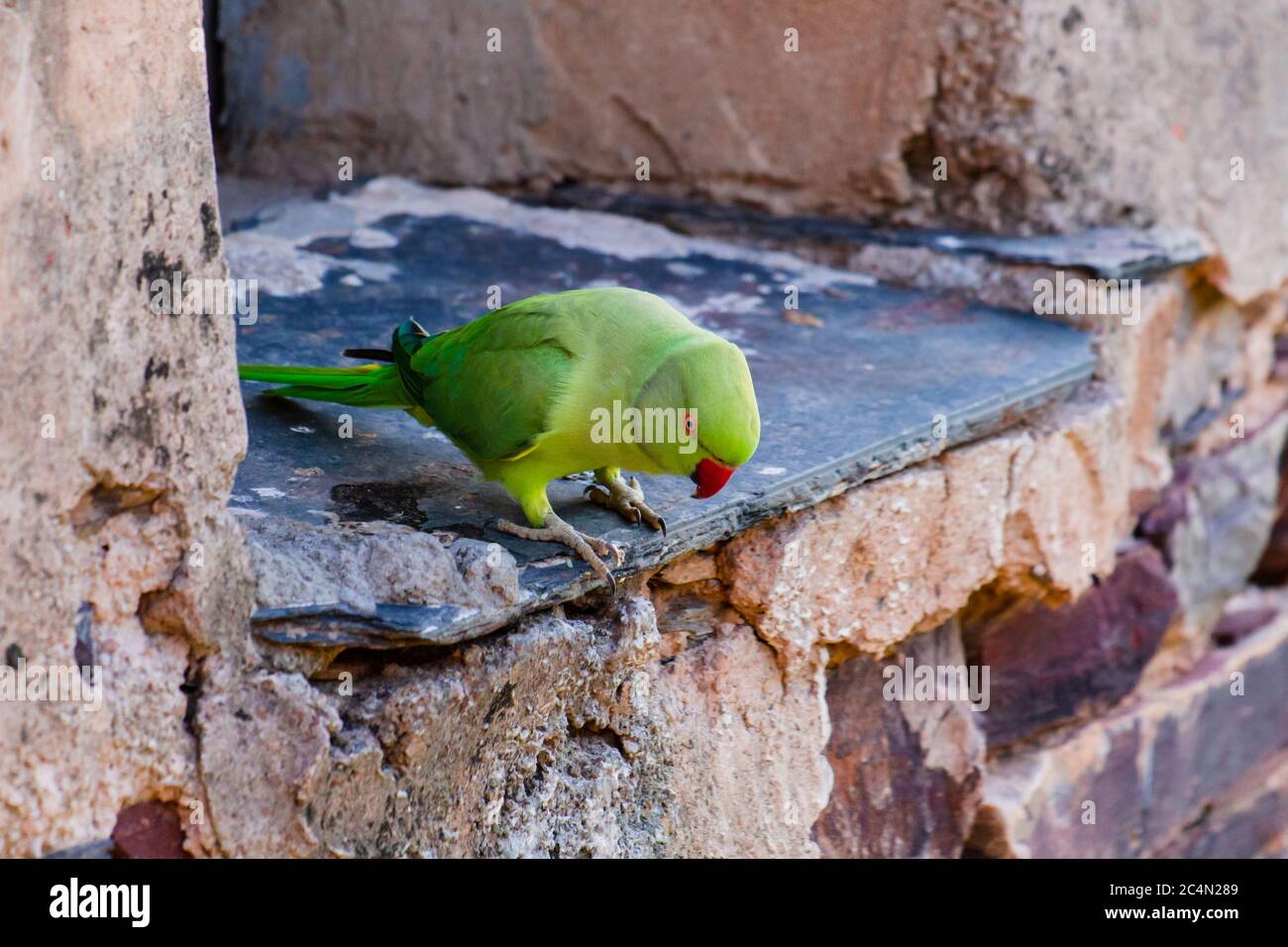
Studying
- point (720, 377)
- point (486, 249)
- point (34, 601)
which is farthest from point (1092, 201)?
point (34, 601)

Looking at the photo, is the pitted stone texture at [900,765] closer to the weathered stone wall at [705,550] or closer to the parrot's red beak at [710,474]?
the weathered stone wall at [705,550]

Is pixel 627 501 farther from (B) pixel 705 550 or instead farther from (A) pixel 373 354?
(A) pixel 373 354

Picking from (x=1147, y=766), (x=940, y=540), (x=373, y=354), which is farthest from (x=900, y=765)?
(x=373, y=354)

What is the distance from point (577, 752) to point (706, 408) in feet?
2.03

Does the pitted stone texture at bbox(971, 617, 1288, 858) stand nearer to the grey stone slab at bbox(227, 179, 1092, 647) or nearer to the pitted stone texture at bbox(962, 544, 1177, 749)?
the pitted stone texture at bbox(962, 544, 1177, 749)

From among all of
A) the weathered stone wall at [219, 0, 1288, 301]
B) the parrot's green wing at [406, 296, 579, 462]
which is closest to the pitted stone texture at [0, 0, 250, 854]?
the parrot's green wing at [406, 296, 579, 462]

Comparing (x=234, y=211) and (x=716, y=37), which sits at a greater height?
(x=716, y=37)

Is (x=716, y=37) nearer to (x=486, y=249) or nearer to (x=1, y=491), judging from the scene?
(x=486, y=249)

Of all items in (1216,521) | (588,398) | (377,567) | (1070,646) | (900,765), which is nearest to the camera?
(377,567)

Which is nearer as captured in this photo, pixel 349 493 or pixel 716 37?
pixel 349 493

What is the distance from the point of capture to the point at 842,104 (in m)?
3.99

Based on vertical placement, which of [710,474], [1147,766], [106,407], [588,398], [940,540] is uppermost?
[106,407]

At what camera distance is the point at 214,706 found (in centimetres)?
176

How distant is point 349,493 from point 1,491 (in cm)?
85
